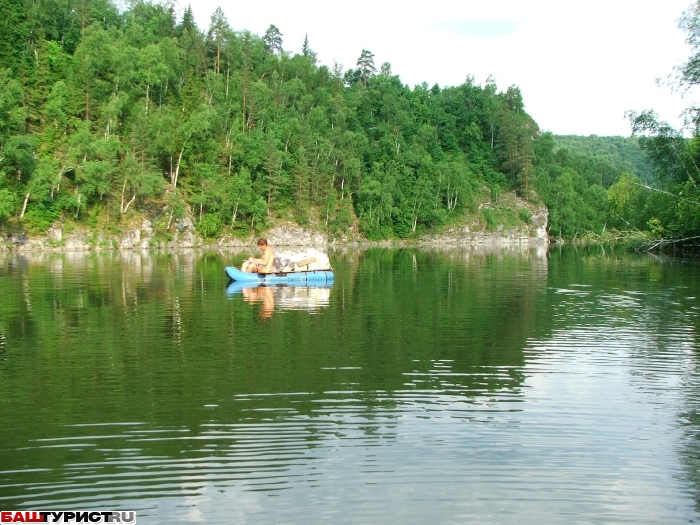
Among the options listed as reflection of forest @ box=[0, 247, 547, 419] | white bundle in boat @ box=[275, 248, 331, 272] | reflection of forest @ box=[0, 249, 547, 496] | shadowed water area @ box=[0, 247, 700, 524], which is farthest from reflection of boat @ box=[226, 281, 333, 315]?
shadowed water area @ box=[0, 247, 700, 524]

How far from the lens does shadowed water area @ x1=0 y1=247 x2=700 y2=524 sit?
8211mm

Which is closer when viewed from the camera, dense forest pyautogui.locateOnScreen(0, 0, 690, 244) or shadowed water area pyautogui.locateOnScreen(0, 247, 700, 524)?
shadowed water area pyautogui.locateOnScreen(0, 247, 700, 524)

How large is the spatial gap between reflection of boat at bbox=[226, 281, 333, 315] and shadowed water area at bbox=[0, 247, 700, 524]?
2.02 metres

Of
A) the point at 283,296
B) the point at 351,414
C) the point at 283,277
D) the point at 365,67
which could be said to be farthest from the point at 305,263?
the point at 365,67

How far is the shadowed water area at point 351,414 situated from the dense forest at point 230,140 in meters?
40.0

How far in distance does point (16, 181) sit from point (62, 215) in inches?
252

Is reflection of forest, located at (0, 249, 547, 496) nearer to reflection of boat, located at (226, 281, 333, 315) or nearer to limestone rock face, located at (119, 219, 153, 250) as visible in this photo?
reflection of boat, located at (226, 281, 333, 315)

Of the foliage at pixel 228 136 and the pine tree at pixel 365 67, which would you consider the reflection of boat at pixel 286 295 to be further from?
the pine tree at pixel 365 67

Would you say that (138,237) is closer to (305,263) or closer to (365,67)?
(305,263)

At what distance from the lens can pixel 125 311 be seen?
23641 millimetres

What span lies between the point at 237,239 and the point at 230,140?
19061mm

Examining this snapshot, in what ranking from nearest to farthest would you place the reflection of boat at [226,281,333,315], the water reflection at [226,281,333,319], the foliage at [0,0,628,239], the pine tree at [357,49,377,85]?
the water reflection at [226,281,333,319]
the reflection of boat at [226,281,333,315]
the foliage at [0,0,628,239]
the pine tree at [357,49,377,85]

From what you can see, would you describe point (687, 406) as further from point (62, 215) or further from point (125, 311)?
point (62, 215)

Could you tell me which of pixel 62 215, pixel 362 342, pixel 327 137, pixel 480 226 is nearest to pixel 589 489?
pixel 362 342
